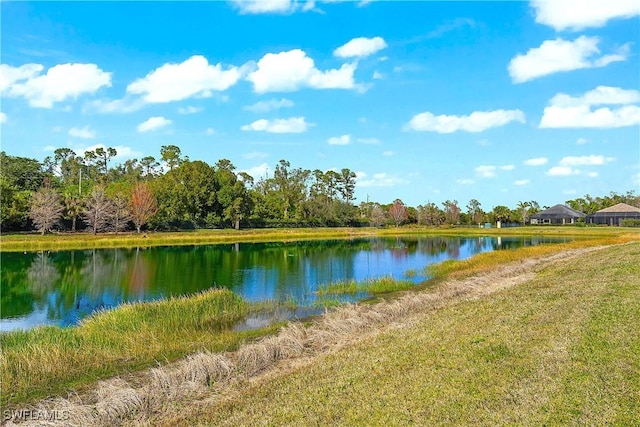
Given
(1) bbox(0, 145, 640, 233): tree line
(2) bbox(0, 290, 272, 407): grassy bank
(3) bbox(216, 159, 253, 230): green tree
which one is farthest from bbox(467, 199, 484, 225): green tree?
(2) bbox(0, 290, 272, 407): grassy bank

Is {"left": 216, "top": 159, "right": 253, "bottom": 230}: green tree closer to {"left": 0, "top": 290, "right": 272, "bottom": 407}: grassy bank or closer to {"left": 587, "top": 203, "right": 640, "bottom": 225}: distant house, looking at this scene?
{"left": 0, "top": 290, "right": 272, "bottom": 407}: grassy bank

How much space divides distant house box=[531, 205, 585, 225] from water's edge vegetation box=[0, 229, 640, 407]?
10860 cm

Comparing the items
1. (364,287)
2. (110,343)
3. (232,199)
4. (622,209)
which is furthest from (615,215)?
(110,343)

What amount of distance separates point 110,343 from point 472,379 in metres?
11.1

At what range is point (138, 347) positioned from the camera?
13375mm

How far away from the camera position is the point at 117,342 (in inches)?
543

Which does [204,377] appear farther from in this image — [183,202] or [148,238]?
[183,202]

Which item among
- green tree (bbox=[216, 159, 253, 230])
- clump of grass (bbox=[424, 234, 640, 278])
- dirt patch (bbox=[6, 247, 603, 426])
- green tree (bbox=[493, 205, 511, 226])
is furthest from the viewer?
green tree (bbox=[493, 205, 511, 226])

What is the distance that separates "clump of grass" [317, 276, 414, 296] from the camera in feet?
78.9

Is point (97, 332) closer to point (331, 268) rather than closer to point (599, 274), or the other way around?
point (599, 274)

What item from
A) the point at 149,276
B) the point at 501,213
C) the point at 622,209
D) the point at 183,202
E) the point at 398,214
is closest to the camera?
the point at 149,276

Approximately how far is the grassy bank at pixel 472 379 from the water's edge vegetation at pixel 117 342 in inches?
178

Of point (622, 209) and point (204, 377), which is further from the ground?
point (622, 209)

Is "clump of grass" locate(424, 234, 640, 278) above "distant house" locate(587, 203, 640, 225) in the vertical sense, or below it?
A: below
